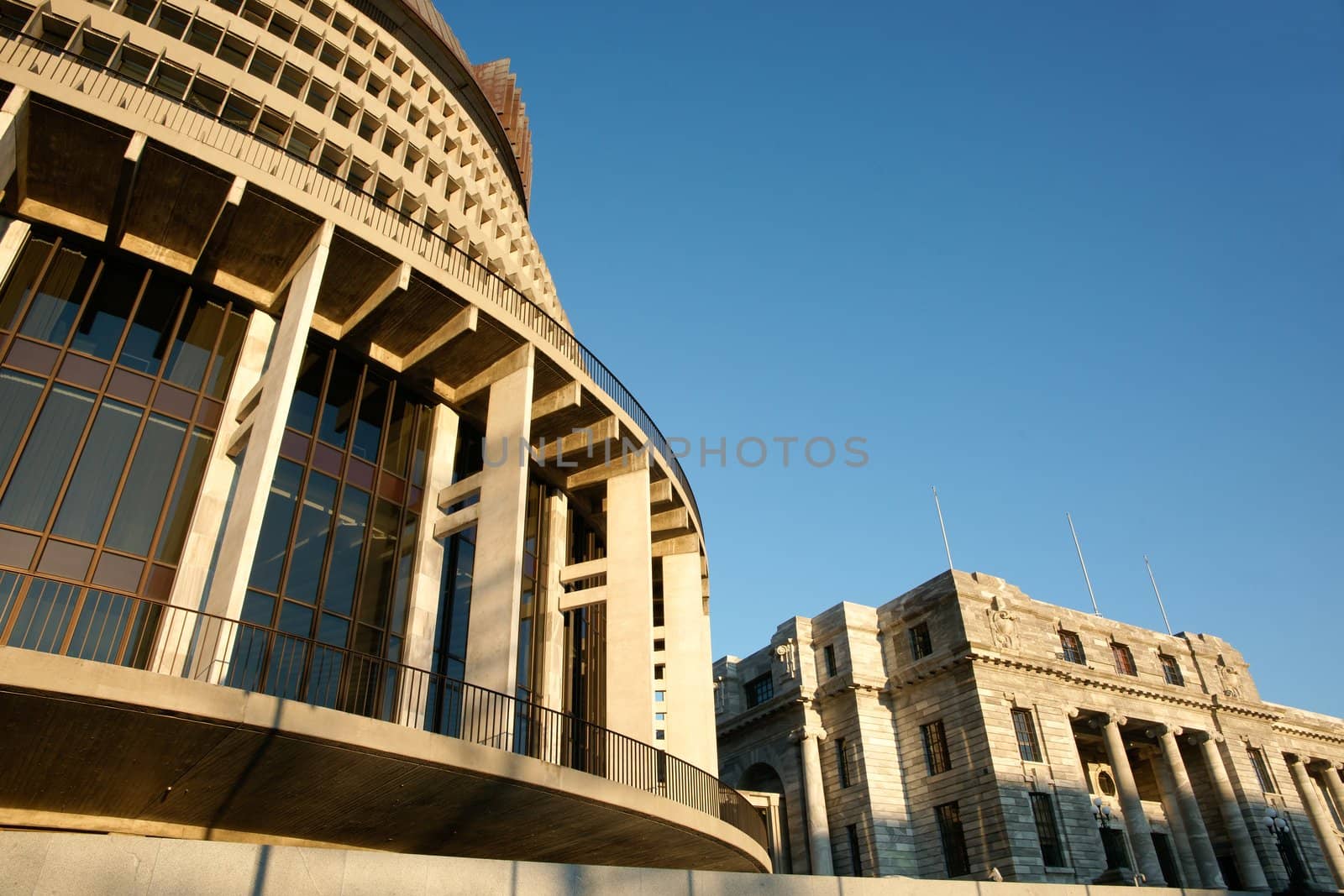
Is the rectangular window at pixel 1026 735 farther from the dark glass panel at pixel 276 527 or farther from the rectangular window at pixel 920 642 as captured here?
the dark glass panel at pixel 276 527

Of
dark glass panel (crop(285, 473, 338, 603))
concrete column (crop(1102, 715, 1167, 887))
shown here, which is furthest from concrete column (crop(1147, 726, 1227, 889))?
dark glass panel (crop(285, 473, 338, 603))

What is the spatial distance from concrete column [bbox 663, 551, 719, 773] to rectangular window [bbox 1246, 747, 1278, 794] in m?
→ 42.1

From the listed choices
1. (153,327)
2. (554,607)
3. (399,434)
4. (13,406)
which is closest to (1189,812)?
(554,607)

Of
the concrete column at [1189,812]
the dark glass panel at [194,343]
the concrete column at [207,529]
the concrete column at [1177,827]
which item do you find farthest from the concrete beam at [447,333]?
the concrete column at [1177,827]

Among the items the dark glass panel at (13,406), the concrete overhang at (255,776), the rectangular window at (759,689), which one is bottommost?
the concrete overhang at (255,776)

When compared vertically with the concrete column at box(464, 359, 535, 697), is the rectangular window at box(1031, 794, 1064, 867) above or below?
below

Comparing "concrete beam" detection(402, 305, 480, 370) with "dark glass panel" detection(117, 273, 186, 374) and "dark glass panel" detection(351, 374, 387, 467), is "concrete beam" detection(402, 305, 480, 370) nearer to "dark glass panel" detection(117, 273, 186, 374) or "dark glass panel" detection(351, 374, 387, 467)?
"dark glass panel" detection(351, 374, 387, 467)

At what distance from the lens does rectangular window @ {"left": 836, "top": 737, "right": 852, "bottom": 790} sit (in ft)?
142

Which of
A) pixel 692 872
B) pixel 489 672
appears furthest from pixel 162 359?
pixel 692 872

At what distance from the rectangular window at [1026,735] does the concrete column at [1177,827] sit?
11.8m

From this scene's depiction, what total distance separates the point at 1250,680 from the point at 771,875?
57.5 meters

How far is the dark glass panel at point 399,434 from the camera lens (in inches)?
793

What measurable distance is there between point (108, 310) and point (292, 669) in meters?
8.35

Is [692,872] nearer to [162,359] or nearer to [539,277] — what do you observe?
[162,359]
